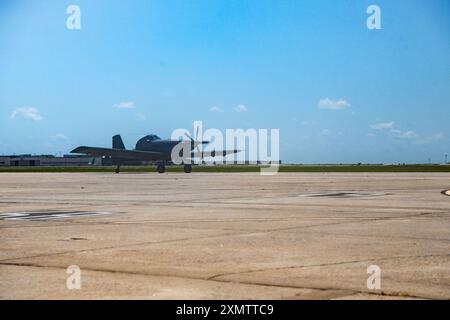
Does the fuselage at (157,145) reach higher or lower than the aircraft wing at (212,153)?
higher

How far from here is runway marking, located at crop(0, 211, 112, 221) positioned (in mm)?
15066

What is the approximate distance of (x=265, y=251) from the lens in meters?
9.36

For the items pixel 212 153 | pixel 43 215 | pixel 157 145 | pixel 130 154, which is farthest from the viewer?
pixel 212 153

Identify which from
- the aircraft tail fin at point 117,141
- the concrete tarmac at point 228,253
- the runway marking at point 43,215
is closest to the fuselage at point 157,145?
the aircraft tail fin at point 117,141

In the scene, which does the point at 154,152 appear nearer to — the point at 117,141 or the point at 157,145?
the point at 157,145

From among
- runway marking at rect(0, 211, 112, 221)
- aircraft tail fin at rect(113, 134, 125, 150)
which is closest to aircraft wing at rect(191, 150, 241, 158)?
aircraft tail fin at rect(113, 134, 125, 150)

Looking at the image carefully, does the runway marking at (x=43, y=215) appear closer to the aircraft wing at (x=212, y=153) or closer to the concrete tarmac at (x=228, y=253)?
the concrete tarmac at (x=228, y=253)

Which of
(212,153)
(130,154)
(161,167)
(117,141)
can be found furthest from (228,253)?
(117,141)

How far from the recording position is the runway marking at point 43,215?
1507 cm

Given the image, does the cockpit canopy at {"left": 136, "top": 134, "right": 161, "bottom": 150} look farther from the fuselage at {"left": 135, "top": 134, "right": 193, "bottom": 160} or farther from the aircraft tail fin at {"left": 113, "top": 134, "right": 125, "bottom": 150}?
the aircraft tail fin at {"left": 113, "top": 134, "right": 125, "bottom": 150}

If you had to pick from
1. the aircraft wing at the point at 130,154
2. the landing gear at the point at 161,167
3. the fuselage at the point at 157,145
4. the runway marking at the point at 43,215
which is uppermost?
the fuselage at the point at 157,145

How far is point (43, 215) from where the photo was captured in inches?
624

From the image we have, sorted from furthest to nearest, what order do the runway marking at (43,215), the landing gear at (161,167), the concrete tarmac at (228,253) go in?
the landing gear at (161,167)
the runway marking at (43,215)
the concrete tarmac at (228,253)
